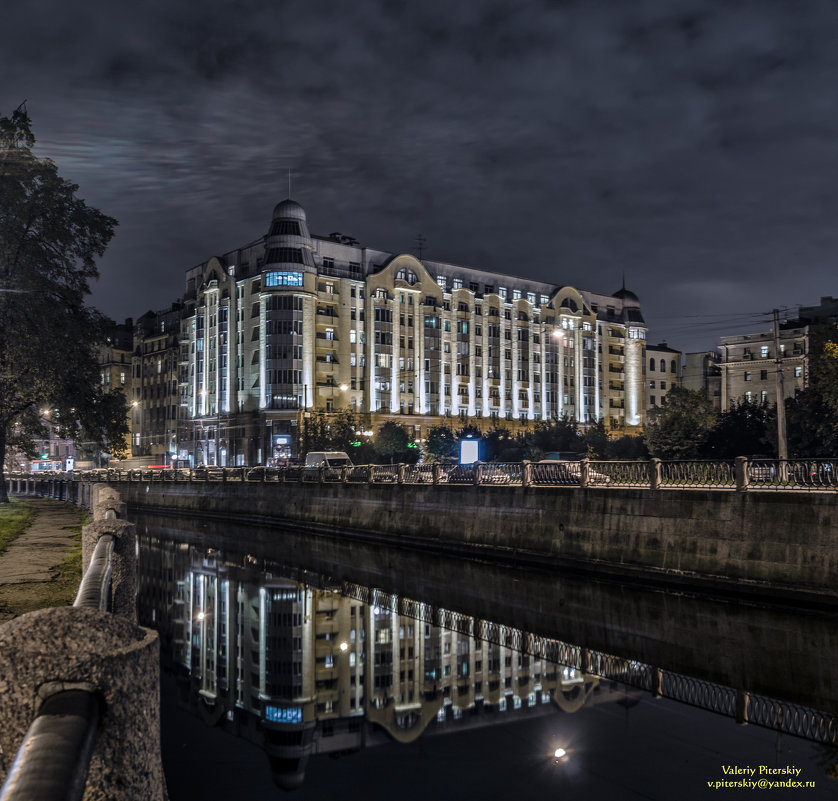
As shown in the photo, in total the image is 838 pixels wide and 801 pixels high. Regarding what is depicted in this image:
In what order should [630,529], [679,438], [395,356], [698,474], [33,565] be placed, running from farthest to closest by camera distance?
[395,356] < [679,438] < [630,529] < [698,474] < [33,565]

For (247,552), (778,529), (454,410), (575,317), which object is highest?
(575,317)

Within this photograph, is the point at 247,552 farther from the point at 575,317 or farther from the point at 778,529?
the point at 575,317

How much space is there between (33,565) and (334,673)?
8.00m

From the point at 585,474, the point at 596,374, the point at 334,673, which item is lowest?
the point at 334,673

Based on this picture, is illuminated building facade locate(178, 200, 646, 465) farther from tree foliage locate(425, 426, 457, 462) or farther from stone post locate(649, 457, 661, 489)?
stone post locate(649, 457, 661, 489)

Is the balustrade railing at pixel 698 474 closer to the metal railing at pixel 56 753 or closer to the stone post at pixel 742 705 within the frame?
the stone post at pixel 742 705

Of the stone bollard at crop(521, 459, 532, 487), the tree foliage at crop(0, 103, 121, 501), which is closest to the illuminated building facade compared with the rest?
the tree foliage at crop(0, 103, 121, 501)

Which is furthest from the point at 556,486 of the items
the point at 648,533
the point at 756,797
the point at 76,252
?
the point at 76,252

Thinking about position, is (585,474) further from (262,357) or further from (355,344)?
(355,344)

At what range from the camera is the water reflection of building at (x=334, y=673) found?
1134cm

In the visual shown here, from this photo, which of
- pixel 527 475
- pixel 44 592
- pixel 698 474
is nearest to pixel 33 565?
pixel 44 592

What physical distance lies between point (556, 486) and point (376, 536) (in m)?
13.0

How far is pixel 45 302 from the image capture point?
36.2 meters

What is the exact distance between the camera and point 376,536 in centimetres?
3956
